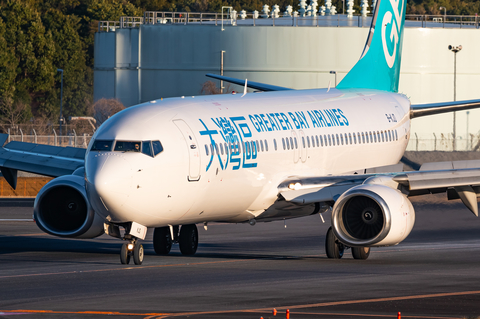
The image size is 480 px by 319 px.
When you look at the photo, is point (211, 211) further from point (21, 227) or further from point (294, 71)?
point (294, 71)

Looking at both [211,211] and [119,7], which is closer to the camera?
[211,211]

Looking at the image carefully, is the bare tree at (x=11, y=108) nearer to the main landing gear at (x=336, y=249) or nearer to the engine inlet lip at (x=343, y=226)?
the main landing gear at (x=336, y=249)

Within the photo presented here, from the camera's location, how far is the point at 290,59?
78688mm

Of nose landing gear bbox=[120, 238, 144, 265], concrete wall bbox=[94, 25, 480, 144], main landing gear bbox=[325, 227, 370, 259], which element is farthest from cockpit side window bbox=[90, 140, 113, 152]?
concrete wall bbox=[94, 25, 480, 144]

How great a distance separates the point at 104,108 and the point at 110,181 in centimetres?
6243

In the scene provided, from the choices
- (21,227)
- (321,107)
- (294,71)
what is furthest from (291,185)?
(294,71)

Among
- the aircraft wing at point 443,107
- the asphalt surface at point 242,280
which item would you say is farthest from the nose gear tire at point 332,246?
the aircraft wing at point 443,107

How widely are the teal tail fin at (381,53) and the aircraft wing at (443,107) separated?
2.07 m

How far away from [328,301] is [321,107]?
13836 mm

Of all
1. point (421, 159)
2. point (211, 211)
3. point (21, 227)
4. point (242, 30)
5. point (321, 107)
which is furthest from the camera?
point (242, 30)

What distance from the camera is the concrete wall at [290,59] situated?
78562 mm

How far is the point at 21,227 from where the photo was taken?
3788 centimetres

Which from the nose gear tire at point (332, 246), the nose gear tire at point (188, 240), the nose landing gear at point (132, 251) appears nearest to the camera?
the nose landing gear at point (132, 251)

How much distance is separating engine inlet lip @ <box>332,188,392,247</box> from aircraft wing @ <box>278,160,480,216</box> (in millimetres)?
911
